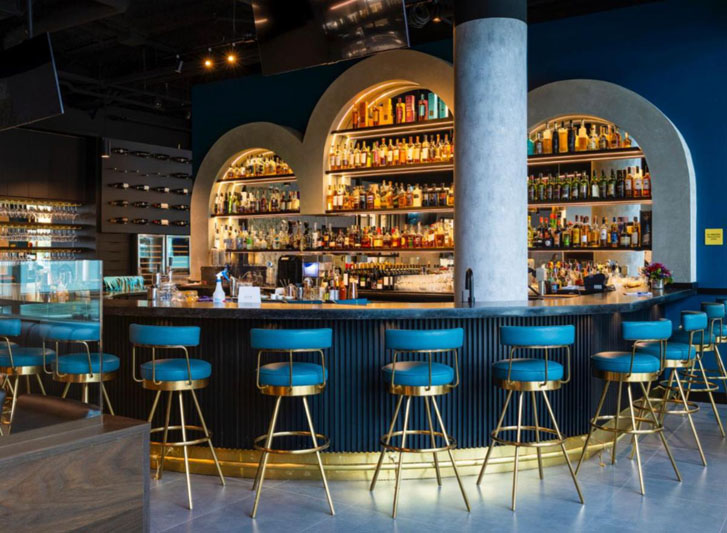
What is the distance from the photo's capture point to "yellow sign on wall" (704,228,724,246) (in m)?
7.32

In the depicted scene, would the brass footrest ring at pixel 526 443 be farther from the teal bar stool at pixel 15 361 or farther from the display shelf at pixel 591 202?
the display shelf at pixel 591 202

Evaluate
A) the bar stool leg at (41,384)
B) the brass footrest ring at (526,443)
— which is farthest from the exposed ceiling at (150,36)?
the bar stool leg at (41,384)

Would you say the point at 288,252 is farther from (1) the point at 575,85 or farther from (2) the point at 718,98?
(2) the point at 718,98

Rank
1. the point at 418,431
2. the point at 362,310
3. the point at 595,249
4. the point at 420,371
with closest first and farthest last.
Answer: the point at 420,371 < the point at 362,310 < the point at 418,431 < the point at 595,249

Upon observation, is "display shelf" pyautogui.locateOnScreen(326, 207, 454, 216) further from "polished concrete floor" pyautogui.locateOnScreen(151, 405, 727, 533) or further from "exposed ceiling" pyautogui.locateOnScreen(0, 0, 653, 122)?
"polished concrete floor" pyautogui.locateOnScreen(151, 405, 727, 533)

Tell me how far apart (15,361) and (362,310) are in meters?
2.43

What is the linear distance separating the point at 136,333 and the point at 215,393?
898mm

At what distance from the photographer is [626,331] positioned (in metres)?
4.63

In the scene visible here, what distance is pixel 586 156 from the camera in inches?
306

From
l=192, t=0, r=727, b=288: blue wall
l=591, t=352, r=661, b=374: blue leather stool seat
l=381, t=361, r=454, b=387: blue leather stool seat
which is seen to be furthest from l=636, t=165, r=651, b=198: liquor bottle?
l=381, t=361, r=454, b=387: blue leather stool seat

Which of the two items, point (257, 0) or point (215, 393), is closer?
point (215, 393)

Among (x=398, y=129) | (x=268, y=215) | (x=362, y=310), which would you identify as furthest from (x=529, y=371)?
(x=268, y=215)

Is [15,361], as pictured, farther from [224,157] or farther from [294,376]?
[224,157]

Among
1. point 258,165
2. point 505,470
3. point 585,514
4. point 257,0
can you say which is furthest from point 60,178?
point 585,514
